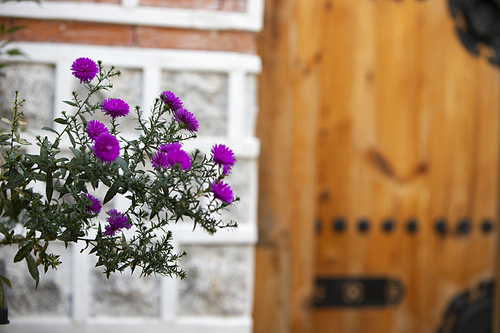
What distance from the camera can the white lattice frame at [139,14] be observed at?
1244mm

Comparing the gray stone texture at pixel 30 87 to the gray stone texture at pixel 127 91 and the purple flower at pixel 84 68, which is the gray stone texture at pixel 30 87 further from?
the purple flower at pixel 84 68

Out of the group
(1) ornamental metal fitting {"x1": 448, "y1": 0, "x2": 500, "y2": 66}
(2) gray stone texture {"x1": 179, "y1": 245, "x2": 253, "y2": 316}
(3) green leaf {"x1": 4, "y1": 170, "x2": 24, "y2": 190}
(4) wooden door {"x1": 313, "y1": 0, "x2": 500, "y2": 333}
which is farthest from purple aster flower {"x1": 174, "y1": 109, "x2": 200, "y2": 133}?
(1) ornamental metal fitting {"x1": 448, "y1": 0, "x2": 500, "y2": 66}

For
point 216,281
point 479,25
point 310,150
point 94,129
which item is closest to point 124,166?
point 94,129

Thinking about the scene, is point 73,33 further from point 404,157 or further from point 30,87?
point 404,157

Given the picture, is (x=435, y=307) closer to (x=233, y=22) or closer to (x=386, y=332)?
(x=386, y=332)

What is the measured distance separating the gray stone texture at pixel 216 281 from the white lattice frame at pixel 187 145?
21mm

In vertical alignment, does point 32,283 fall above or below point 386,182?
below

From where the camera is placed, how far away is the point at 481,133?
5.33 feet

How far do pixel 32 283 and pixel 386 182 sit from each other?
1.24m

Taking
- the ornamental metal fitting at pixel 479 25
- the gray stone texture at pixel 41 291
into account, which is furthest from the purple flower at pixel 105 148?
the ornamental metal fitting at pixel 479 25

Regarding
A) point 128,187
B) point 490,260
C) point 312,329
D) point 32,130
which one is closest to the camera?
point 128,187

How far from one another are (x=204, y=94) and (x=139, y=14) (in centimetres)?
31

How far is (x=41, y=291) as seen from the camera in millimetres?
1263

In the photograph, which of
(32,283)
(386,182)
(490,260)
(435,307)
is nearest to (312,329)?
(435,307)
